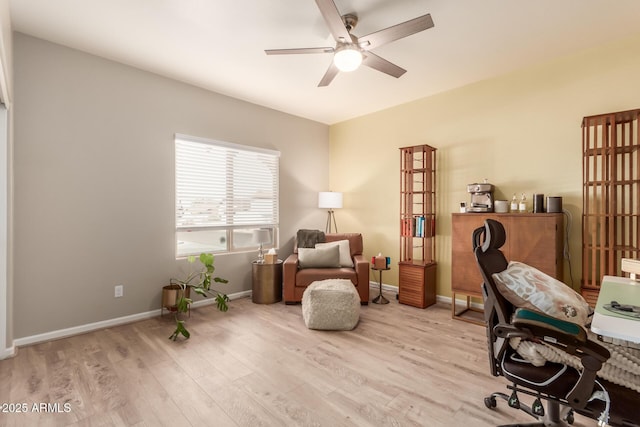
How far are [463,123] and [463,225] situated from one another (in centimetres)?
139

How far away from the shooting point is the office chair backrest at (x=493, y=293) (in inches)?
60.9

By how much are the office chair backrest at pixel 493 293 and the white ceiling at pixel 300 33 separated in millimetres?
1846

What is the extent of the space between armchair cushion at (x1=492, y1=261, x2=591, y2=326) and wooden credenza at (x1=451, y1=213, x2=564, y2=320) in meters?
1.25

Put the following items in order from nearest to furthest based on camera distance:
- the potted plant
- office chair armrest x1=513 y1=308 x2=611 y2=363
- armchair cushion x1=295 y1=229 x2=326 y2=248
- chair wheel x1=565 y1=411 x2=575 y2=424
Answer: office chair armrest x1=513 y1=308 x2=611 y2=363, chair wheel x1=565 y1=411 x2=575 y2=424, the potted plant, armchair cushion x1=295 y1=229 x2=326 y2=248

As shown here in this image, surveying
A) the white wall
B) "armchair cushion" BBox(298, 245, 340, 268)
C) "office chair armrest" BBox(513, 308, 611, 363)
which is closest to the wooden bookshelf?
"armchair cushion" BBox(298, 245, 340, 268)

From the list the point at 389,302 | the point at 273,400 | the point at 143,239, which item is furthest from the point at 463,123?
the point at 143,239

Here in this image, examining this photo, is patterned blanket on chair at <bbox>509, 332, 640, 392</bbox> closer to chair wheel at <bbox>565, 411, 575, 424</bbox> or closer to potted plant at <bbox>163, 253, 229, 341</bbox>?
chair wheel at <bbox>565, 411, 575, 424</bbox>

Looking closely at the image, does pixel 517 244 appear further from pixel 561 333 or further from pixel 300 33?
pixel 300 33

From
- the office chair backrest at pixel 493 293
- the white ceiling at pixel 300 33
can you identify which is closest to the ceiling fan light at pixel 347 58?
the white ceiling at pixel 300 33

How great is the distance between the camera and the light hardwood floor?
1.85 metres

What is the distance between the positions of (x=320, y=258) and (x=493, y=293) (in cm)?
272

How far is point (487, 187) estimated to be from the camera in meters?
3.48

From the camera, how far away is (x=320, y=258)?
412 cm

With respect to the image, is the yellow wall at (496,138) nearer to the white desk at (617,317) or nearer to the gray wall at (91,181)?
the white desk at (617,317)
